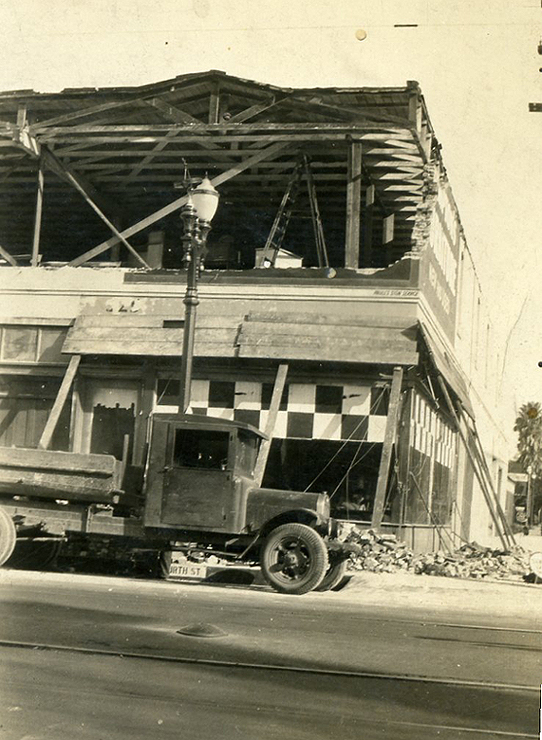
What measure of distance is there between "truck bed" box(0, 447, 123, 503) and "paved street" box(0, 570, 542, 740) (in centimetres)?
125

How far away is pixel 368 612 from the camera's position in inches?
312

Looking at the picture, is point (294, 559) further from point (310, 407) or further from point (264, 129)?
point (264, 129)

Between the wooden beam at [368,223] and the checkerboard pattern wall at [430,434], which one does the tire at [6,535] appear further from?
the wooden beam at [368,223]

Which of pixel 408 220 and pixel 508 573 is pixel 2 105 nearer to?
pixel 408 220

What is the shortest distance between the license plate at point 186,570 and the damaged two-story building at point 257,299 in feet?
9.11

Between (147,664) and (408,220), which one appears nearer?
(147,664)

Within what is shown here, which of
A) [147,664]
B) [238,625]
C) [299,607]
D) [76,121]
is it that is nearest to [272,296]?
[76,121]

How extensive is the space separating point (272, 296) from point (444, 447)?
518cm

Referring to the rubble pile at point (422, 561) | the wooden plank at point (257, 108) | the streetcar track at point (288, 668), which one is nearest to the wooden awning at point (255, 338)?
the rubble pile at point (422, 561)

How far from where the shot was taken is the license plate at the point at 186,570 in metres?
9.95

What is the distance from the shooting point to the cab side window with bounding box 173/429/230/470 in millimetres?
9023

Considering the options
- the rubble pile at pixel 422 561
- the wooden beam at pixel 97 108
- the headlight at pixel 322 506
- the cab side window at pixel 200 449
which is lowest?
the rubble pile at pixel 422 561

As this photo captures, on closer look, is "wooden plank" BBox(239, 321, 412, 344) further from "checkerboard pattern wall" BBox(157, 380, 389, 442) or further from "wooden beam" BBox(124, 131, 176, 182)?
"wooden beam" BBox(124, 131, 176, 182)

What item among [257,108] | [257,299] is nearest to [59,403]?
[257,299]
